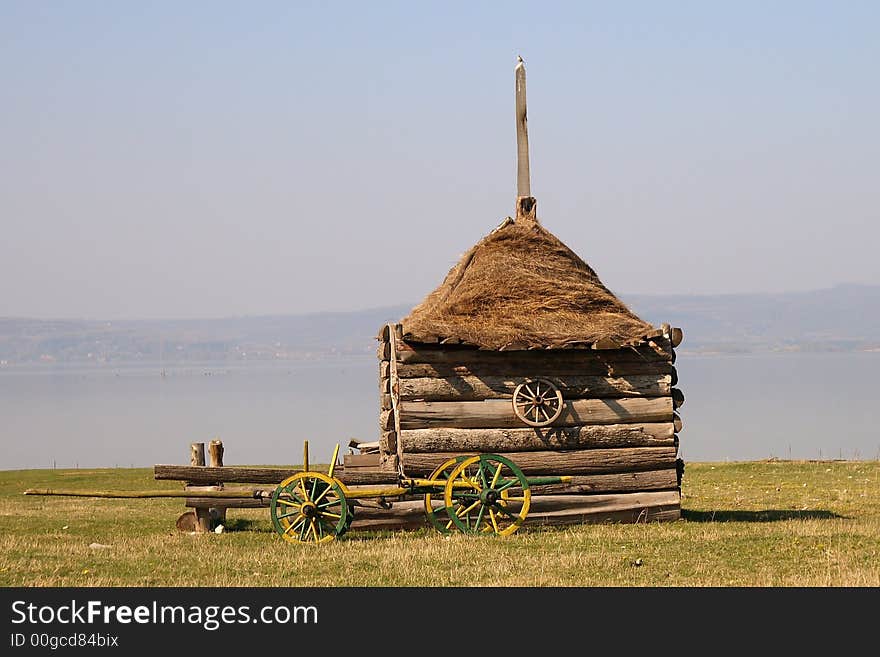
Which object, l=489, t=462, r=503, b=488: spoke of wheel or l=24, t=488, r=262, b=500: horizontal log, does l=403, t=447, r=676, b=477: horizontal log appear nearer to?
l=489, t=462, r=503, b=488: spoke of wheel

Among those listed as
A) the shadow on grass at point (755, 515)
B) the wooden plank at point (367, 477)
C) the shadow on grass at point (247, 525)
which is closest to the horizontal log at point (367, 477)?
the wooden plank at point (367, 477)

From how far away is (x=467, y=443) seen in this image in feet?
66.4

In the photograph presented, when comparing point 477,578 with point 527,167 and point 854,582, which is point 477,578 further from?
point 527,167

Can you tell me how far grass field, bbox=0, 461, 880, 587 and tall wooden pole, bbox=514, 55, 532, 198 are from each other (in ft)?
23.4

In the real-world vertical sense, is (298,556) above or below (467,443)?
Answer: below

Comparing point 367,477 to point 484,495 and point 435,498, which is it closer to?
point 435,498

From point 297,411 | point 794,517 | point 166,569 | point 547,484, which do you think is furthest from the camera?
point 297,411

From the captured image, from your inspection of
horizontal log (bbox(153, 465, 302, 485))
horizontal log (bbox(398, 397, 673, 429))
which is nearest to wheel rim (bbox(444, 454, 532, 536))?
horizontal log (bbox(398, 397, 673, 429))

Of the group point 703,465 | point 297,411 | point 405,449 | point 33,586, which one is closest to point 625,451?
point 405,449

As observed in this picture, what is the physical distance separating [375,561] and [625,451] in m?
6.19

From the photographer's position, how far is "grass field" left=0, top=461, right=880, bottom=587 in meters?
14.7

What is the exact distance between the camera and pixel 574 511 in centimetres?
2059

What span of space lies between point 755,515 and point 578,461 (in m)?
4.45

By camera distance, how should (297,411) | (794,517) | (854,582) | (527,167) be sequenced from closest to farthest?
(854,582)
(794,517)
(527,167)
(297,411)
